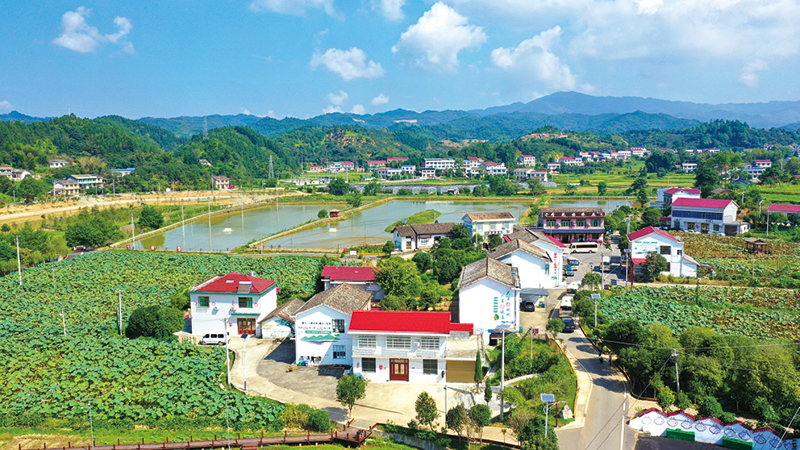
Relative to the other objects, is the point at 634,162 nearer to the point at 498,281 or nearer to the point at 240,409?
the point at 498,281

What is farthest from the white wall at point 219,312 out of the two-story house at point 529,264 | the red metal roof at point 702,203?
the red metal roof at point 702,203

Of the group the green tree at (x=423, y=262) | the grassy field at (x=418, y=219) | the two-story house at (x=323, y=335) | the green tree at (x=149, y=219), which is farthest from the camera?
the green tree at (x=149, y=219)

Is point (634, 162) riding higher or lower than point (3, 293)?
higher

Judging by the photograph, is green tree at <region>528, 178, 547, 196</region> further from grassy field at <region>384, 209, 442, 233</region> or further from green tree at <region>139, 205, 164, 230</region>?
green tree at <region>139, 205, 164, 230</region>

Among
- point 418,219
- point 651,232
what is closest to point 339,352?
point 651,232

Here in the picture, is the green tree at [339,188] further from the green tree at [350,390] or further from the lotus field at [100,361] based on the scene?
the green tree at [350,390]

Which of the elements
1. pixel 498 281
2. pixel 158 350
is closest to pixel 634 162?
pixel 498 281

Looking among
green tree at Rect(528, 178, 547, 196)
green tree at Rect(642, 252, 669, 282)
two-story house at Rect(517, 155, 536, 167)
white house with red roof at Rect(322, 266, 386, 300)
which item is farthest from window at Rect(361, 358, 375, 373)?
two-story house at Rect(517, 155, 536, 167)
